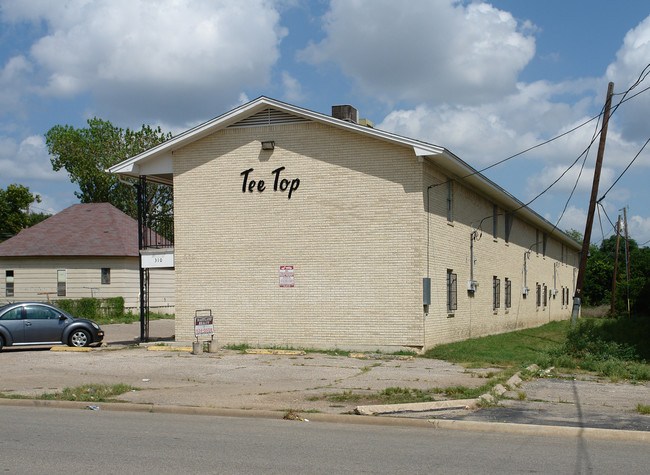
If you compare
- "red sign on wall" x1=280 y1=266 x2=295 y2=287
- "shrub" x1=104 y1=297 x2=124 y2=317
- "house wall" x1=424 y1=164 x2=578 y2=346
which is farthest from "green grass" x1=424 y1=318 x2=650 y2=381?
"shrub" x1=104 y1=297 x2=124 y2=317

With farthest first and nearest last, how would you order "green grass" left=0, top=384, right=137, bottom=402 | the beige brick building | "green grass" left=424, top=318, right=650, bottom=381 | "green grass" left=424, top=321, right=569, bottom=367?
the beige brick building, "green grass" left=424, top=321, right=569, bottom=367, "green grass" left=424, top=318, right=650, bottom=381, "green grass" left=0, top=384, right=137, bottom=402

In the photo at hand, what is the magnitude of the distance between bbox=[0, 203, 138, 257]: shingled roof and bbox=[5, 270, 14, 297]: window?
109cm

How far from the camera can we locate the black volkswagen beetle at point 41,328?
20797 millimetres

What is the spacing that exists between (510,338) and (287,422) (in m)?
18.1

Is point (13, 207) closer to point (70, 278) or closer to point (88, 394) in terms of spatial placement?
point (70, 278)

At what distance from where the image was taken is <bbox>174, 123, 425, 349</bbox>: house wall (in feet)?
65.7

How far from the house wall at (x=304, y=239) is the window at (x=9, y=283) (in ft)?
65.8

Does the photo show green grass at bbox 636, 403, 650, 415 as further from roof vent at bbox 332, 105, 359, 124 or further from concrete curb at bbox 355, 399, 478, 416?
roof vent at bbox 332, 105, 359, 124

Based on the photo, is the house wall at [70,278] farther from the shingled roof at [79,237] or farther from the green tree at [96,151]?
the green tree at [96,151]

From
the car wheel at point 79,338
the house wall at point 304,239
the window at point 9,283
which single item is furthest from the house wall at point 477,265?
the window at point 9,283

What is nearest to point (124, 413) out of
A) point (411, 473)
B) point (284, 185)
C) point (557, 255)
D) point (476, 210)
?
point (411, 473)

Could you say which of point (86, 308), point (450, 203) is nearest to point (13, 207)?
point (86, 308)

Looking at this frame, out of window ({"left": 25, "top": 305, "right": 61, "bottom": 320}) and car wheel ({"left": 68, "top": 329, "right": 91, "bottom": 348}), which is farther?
car wheel ({"left": 68, "top": 329, "right": 91, "bottom": 348})

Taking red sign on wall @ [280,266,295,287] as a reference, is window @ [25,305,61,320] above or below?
below
